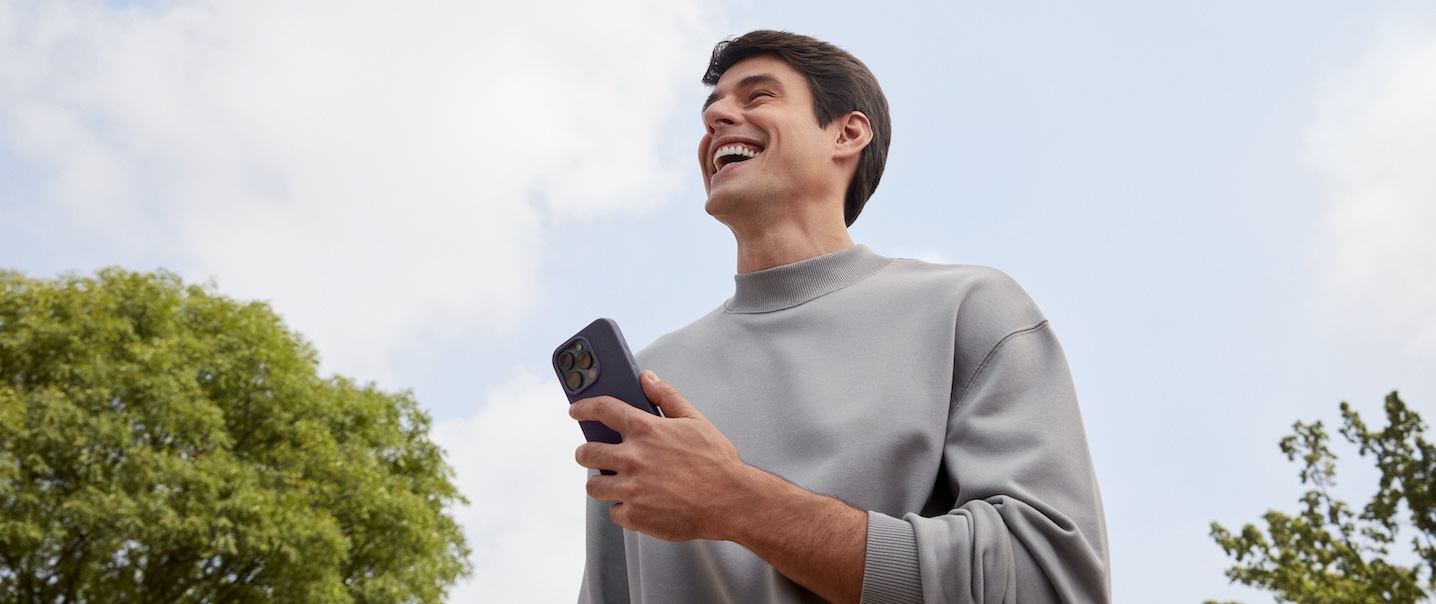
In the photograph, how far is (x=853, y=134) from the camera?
2.69 metres

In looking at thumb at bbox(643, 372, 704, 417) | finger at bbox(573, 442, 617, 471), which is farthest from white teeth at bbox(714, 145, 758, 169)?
finger at bbox(573, 442, 617, 471)

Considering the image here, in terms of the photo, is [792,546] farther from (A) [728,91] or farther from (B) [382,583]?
(B) [382,583]

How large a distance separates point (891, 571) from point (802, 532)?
5.4 inches

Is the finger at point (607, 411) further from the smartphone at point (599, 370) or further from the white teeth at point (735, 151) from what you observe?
the white teeth at point (735, 151)

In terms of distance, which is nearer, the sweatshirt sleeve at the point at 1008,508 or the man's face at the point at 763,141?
the sweatshirt sleeve at the point at 1008,508

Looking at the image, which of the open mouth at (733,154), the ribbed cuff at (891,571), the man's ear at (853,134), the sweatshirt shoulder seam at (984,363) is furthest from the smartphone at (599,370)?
the man's ear at (853,134)

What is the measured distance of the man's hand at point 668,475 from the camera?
162cm

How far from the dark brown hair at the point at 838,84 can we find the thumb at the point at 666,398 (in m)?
1.06

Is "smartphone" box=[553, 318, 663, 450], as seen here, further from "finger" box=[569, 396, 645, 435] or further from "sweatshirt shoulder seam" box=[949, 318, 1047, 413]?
"sweatshirt shoulder seam" box=[949, 318, 1047, 413]

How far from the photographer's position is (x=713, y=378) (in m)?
2.34

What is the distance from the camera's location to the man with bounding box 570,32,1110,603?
1.64 metres

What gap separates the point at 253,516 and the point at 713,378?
18.0m

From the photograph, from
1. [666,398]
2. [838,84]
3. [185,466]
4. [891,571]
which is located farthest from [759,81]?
[185,466]

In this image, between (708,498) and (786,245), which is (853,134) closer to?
(786,245)
